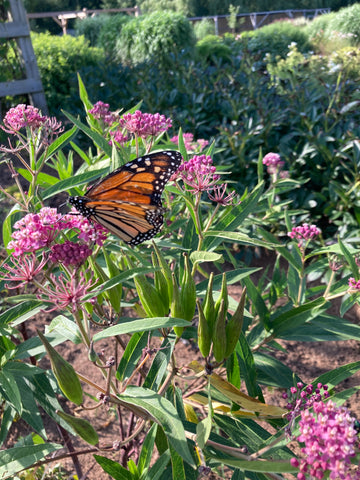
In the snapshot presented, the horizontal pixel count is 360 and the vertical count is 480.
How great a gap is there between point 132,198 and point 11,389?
0.72 meters

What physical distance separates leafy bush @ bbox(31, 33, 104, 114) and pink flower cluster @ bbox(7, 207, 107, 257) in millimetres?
6413

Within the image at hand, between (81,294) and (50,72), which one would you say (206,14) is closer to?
(50,72)

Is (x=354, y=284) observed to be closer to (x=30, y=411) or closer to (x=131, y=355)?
(x=131, y=355)

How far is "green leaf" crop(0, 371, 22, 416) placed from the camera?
3.85ft

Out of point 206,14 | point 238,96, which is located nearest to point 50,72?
point 238,96

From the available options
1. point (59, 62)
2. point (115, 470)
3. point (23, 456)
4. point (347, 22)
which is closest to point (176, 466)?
point (115, 470)

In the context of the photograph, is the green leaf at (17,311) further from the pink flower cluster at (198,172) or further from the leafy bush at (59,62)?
the leafy bush at (59,62)

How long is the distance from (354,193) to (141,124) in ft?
8.61

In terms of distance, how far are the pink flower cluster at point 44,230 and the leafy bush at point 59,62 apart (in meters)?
6.41

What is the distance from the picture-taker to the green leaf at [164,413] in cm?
96

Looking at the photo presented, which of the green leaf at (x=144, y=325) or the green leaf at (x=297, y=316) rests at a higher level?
the green leaf at (x=144, y=325)

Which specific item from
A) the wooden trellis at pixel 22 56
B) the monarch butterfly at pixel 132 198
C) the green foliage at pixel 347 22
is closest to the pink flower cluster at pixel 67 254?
the monarch butterfly at pixel 132 198

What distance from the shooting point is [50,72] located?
7.73 m

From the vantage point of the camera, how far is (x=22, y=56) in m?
6.66
